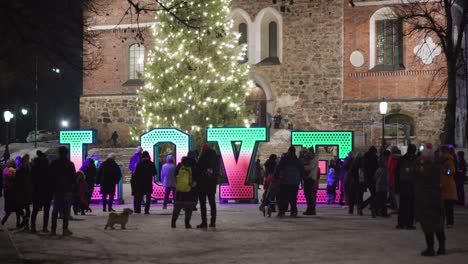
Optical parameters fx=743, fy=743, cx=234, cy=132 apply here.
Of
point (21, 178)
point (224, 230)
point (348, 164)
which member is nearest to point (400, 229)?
point (224, 230)

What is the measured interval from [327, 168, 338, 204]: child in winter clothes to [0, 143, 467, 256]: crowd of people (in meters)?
0.11

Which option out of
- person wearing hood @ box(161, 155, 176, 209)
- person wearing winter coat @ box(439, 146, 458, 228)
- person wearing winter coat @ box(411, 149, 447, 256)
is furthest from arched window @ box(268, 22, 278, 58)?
person wearing winter coat @ box(411, 149, 447, 256)

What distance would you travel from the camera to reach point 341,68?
136 ft

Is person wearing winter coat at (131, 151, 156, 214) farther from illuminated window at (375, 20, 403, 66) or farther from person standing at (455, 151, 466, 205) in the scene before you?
illuminated window at (375, 20, 403, 66)

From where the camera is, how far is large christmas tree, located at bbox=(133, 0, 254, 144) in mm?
34219

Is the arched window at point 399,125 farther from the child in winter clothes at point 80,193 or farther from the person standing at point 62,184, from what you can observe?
the person standing at point 62,184

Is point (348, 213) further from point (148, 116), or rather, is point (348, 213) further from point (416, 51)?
point (416, 51)

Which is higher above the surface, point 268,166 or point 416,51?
point 416,51

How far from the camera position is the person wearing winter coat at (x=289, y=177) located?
19.0m

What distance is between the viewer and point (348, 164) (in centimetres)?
2128

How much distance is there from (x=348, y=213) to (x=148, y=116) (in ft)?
53.7

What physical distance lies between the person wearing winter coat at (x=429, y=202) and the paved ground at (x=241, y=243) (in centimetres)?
38

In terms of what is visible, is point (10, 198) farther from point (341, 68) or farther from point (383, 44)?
point (383, 44)

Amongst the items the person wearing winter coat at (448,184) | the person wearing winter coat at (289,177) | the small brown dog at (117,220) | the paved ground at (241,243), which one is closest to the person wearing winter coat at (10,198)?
the paved ground at (241,243)
